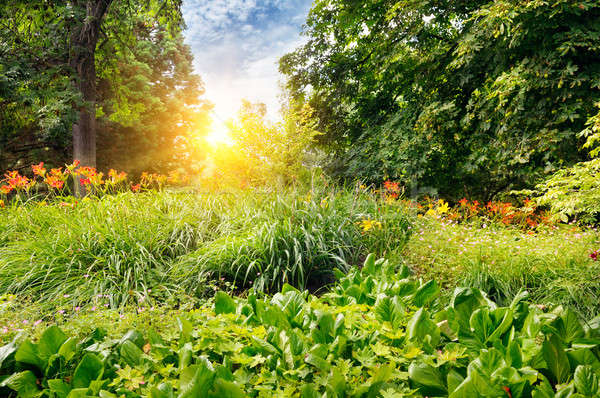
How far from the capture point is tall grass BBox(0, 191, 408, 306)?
2.81 meters

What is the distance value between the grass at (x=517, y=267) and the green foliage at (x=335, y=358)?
5.03ft

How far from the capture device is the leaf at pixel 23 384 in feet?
3.26

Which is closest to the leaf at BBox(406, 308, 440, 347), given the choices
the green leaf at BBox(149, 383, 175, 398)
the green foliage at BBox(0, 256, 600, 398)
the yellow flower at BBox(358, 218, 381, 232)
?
the green foliage at BBox(0, 256, 600, 398)

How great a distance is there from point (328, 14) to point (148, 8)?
4.84 m

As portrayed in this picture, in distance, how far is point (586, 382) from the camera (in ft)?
2.95

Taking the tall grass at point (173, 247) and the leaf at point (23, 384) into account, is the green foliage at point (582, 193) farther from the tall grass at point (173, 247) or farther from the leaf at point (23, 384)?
the leaf at point (23, 384)

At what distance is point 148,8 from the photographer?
26.9 feet

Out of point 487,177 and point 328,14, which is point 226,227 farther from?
point 328,14

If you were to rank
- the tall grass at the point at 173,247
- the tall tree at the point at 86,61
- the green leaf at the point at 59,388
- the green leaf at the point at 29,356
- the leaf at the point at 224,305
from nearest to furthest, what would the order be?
the green leaf at the point at 59,388, the green leaf at the point at 29,356, the leaf at the point at 224,305, the tall grass at the point at 173,247, the tall tree at the point at 86,61

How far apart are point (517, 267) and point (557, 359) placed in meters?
2.18

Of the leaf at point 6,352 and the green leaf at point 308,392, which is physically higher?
the green leaf at point 308,392

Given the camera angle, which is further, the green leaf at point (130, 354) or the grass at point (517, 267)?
the grass at point (517, 267)

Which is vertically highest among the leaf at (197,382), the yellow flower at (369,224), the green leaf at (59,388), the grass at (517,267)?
the yellow flower at (369,224)

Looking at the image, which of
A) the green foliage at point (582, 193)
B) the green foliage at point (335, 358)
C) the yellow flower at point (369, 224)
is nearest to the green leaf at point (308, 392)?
the green foliage at point (335, 358)
